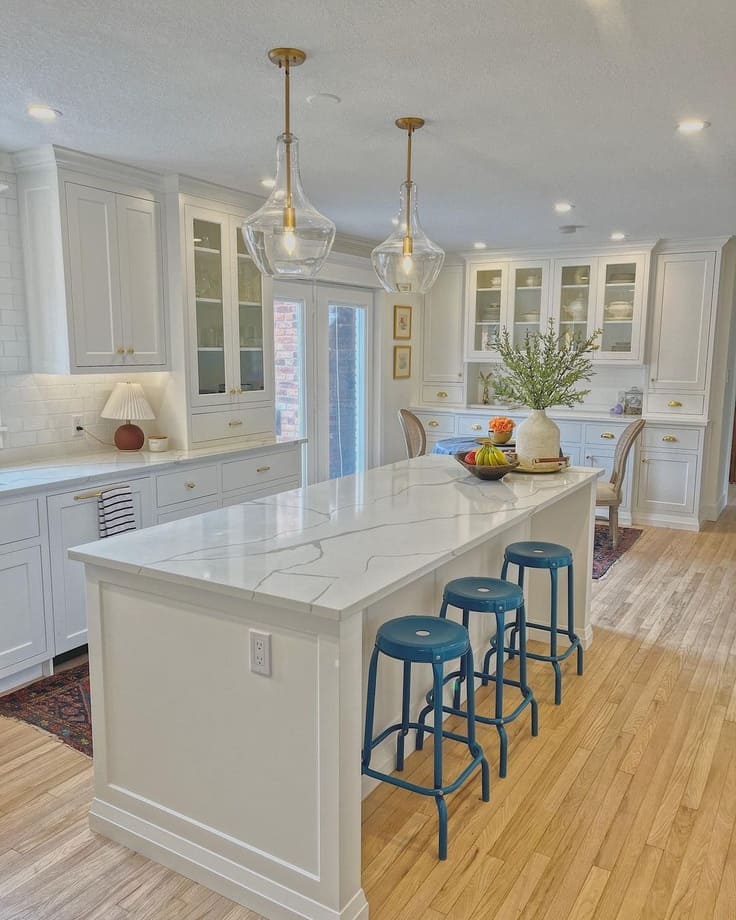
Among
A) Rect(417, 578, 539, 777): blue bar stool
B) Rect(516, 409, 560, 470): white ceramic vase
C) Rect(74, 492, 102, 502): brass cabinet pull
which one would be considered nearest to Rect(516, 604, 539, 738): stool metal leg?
Rect(417, 578, 539, 777): blue bar stool

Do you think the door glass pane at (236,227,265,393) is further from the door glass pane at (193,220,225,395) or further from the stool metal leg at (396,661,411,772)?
the stool metal leg at (396,661,411,772)

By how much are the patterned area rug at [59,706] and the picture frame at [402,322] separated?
4.62 meters

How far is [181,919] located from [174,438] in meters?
2.99

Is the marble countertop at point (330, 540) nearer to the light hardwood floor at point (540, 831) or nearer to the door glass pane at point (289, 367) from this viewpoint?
the light hardwood floor at point (540, 831)

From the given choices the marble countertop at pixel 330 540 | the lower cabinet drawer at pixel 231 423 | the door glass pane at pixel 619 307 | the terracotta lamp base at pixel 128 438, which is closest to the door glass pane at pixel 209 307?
the lower cabinet drawer at pixel 231 423

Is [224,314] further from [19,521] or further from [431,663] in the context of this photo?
[431,663]

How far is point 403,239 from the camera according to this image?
2943 millimetres

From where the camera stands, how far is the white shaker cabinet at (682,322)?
6238 mm

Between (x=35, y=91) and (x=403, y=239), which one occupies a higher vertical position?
(x=35, y=91)

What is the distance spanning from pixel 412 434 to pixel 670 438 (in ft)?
7.54

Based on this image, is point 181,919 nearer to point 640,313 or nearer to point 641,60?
point 641,60

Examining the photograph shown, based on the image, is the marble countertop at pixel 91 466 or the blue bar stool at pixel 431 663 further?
the marble countertop at pixel 91 466

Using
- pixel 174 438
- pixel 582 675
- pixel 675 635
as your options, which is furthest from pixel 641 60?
pixel 174 438

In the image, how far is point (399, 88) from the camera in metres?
2.72
